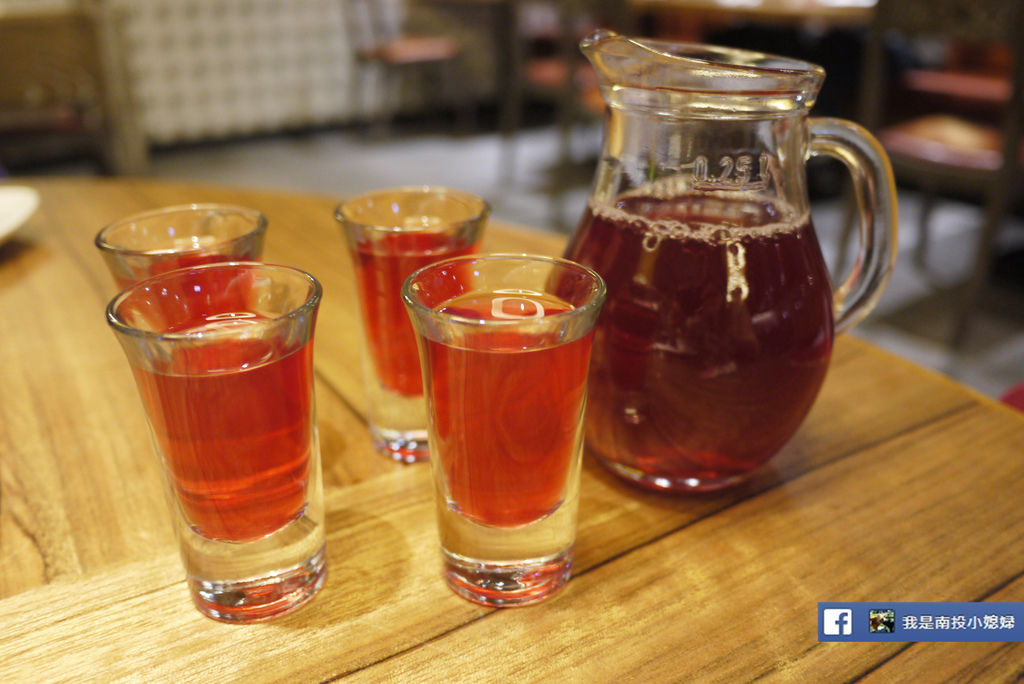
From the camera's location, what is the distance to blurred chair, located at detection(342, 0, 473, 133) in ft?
13.3

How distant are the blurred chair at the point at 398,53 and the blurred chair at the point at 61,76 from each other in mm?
1308

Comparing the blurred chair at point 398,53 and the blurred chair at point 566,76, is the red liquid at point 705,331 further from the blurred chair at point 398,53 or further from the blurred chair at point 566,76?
the blurred chair at point 398,53

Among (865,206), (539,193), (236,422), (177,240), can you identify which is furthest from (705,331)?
(539,193)

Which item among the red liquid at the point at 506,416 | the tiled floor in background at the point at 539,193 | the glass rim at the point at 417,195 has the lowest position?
the tiled floor in background at the point at 539,193

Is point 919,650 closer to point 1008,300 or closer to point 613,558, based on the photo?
point 613,558

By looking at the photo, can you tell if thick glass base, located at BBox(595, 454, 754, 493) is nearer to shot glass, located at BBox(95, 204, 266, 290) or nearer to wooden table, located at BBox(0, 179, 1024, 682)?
wooden table, located at BBox(0, 179, 1024, 682)

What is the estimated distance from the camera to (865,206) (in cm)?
51

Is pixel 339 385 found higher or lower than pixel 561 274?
lower

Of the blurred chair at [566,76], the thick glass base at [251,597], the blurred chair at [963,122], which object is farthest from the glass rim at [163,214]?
the blurred chair at [566,76]

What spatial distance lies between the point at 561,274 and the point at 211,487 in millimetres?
211

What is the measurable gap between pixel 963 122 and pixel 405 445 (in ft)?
7.16

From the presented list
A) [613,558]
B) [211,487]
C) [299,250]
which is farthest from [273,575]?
[299,250]

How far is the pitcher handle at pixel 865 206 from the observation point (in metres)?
0.50

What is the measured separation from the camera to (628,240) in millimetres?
491
